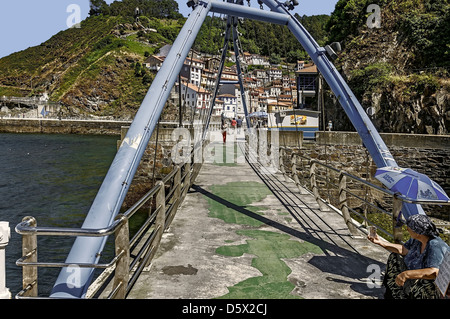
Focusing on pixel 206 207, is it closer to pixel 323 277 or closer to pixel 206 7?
pixel 323 277

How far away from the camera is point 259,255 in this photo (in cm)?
596

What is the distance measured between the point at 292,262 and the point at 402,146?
48.0 ft

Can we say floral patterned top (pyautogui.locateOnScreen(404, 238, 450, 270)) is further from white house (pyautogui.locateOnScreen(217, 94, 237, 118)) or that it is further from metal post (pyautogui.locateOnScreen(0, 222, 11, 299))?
white house (pyautogui.locateOnScreen(217, 94, 237, 118))

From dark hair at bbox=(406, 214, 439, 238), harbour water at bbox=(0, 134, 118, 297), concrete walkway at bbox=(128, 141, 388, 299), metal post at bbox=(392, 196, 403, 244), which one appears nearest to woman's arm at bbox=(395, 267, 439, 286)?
dark hair at bbox=(406, 214, 439, 238)

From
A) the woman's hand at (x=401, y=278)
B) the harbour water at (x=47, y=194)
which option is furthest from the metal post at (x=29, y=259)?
the harbour water at (x=47, y=194)

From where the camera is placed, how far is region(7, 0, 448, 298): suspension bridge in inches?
159

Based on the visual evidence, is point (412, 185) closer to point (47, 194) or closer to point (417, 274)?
point (417, 274)

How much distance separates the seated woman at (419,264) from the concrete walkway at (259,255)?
0.85 m

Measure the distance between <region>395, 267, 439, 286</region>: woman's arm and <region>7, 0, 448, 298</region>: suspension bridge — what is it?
1.05 meters

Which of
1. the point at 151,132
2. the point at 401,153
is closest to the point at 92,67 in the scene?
the point at 401,153

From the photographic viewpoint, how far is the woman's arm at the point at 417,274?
3406 millimetres

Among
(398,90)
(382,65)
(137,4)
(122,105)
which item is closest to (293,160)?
(398,90)
